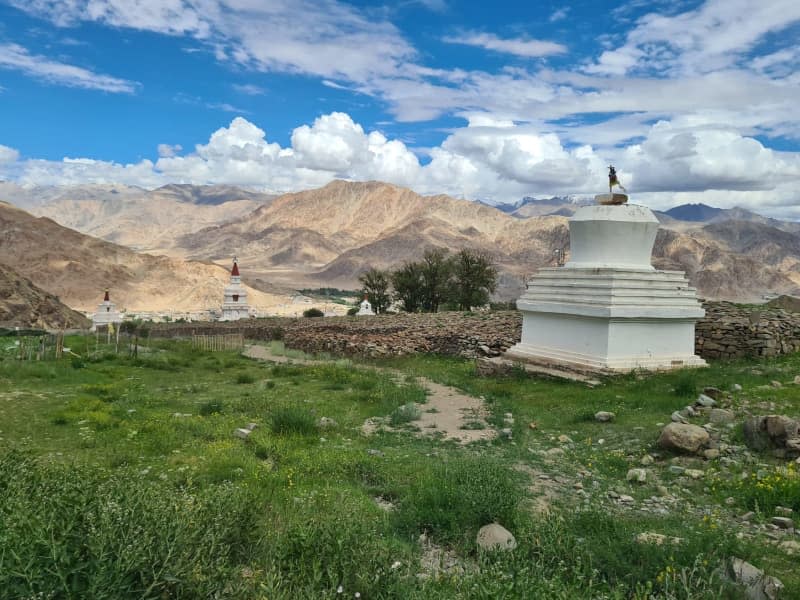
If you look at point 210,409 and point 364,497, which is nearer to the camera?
point 364,497

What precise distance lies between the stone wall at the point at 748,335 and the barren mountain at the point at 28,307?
3677 centimetres

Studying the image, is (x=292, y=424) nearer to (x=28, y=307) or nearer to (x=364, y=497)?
(x=364, y=497)

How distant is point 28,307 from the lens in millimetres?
41094

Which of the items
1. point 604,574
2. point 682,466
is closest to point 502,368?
point 682,466

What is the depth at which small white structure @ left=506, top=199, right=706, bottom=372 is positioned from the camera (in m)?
12.3

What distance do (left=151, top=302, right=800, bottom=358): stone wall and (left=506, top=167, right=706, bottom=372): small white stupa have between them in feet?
4.62

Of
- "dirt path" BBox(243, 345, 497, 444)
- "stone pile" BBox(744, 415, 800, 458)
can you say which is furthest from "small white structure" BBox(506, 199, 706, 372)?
"stone pile" BBox(744, 415, 800, 458)

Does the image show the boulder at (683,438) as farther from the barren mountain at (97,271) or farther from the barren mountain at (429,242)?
the barren mountain at (429,242)

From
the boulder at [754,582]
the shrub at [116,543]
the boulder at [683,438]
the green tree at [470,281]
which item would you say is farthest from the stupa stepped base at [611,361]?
the green tree at [470,281]

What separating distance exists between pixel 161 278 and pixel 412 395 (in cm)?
8756

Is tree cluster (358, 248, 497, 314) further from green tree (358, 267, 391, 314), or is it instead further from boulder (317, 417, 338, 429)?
boulder (317, 417, 338, 429)

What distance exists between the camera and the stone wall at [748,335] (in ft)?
43.5

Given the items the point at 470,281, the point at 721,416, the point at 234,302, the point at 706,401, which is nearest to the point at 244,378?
the point at 706,401

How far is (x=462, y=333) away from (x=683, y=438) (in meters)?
11.2
